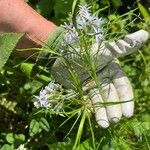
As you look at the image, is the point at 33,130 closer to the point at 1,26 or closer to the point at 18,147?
the point at 18,147

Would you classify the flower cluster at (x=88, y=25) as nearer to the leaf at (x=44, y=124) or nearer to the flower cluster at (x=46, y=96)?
the flower cluster at (x=46, y=96)

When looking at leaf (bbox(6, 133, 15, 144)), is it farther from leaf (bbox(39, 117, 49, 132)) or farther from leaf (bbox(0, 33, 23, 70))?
leaf (bbox(0, 33, 23, 70))

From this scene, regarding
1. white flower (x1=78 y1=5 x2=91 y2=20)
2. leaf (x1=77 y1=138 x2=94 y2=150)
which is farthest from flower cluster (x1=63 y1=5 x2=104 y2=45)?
leaf (x1=77 y1=138 x2=94 y2=150)

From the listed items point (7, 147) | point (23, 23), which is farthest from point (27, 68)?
point (7, 147)

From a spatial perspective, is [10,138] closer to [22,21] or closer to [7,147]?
[7,147]

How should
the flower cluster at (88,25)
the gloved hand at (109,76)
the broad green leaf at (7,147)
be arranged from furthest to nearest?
the broad green leaf at (7,147) → the gloved hand at (109,76) → the flower cluster at (88,25)

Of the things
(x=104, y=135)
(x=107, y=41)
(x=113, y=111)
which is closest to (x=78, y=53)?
(x=107, y=41)

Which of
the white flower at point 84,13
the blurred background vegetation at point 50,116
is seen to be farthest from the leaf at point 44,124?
the white flower at point 84,13
